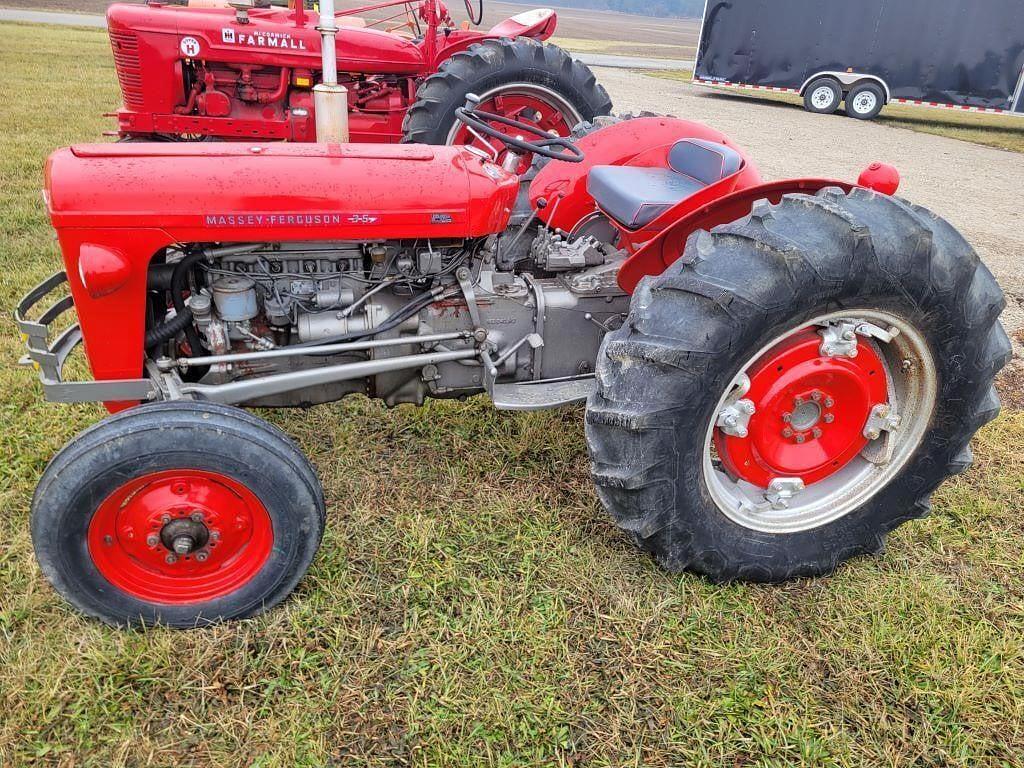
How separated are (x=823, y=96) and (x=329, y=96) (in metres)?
14.0

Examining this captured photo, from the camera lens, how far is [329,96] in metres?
2.47

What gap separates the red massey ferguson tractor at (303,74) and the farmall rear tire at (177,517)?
3.49 m

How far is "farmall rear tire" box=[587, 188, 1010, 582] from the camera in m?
1.97

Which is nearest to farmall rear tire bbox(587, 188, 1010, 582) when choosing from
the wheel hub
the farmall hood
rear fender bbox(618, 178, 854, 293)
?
the wheel hub

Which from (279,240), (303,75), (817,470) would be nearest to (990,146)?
(303,75)

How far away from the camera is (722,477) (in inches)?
93.5

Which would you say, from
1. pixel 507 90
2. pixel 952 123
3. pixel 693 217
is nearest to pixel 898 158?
pixel 952 123

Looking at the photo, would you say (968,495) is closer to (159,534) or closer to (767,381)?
(767,381)

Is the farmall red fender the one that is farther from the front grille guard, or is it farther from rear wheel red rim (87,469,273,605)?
the front grille guard

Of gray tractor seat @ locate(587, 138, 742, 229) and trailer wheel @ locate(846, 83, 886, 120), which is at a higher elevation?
gray tractor seat @ locate(587, 138, 742, 229)

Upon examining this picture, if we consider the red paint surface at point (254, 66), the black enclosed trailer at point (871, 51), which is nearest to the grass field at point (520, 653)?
the red paint surface at point (254, 66)

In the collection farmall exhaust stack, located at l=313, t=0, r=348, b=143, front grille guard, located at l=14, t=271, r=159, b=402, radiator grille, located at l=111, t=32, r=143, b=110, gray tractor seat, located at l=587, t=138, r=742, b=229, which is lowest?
front grille guard, located at l=14, t=271, r=159, b=402

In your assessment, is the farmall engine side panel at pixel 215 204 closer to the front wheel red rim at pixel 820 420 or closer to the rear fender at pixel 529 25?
the front wheel red rim at pixel 820 420

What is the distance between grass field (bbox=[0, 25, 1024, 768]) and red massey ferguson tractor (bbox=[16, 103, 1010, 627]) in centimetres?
16
